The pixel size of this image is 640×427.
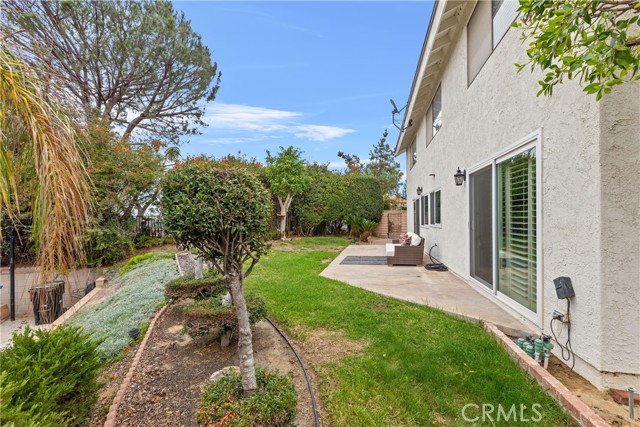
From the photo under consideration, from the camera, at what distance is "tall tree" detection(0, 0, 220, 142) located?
1110 centimetres

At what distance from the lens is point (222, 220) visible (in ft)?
7.57

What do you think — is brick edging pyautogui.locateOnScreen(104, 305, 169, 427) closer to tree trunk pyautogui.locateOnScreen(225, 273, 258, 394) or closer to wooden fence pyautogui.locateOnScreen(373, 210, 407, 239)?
tree trunk pyautogui.locateOnScreen(225, 273, 258, 394)

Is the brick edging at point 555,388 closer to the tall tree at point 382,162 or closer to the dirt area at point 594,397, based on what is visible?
the dirt area at point 594,397

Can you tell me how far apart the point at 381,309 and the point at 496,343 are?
1732mm

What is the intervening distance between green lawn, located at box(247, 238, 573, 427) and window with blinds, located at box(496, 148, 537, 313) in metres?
0.93

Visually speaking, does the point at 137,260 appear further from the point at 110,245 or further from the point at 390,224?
the point at 390,224

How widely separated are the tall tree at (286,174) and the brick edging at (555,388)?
14012 mm

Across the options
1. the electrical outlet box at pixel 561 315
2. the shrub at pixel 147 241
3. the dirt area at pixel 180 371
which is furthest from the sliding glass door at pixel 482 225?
the shrub at pixel 147 241

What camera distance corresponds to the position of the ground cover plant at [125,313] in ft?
14.1

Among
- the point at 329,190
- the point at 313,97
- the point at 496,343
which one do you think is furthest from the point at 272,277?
the point at 313,97

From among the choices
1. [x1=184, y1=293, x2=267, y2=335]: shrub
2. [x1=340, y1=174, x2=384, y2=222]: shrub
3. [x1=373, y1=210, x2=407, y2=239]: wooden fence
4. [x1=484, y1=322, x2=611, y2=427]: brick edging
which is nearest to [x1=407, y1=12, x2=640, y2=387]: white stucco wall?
[x1=484, y1=322, x2=611, y2=427]: brick edging

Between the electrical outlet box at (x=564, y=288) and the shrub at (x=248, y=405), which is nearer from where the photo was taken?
the shrub at (x=248, y=405)

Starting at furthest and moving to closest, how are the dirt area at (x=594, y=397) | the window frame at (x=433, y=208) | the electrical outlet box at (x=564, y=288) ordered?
the window frame at (x=433, y=208)
the electrical outlet box at (x=564, y=288)
the dirt area at (x=594, y=397)

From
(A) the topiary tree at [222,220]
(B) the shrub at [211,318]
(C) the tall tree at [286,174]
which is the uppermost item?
(C) the tall tree at [286,174]
